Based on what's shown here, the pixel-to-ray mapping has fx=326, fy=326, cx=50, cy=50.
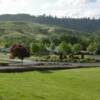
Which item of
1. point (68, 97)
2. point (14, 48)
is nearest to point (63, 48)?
point (14, 48)

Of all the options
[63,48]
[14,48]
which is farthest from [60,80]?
[63,48]

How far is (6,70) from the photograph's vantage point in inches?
2025

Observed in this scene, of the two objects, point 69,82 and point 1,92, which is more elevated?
point 1,92

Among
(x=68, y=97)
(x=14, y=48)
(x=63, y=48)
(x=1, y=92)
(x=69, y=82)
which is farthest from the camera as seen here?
(x=63, y=48)

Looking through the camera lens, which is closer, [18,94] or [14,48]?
[18,94]

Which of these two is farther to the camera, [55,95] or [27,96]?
[55,95]

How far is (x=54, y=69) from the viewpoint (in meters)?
62.2

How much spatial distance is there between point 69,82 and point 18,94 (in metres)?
18.0

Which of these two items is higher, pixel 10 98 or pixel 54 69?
pixel 10 98

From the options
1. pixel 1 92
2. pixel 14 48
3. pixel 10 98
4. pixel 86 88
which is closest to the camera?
pixel 10 98

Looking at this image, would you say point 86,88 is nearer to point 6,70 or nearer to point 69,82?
point 69,82

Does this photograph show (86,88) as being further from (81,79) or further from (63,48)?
(63,48)

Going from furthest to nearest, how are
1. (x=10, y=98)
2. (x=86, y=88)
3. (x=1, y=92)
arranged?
(x=86, y=88) < (x=1, y=92) < (x=10, y=98)

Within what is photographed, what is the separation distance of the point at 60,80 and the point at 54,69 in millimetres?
15930
